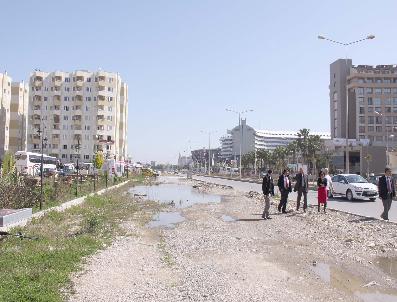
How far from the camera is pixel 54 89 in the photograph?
10862cm

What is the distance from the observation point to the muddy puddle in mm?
7774

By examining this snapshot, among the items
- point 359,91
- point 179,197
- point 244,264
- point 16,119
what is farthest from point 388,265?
point 359,91

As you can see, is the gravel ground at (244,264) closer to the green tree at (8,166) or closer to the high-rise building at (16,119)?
the green tree at (8,166)

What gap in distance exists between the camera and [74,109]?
357ft

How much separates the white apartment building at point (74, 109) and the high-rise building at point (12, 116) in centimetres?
509

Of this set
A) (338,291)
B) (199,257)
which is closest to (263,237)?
(199,257)

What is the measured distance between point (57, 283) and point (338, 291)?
178 inches

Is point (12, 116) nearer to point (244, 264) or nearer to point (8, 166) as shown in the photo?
point (8, 166)

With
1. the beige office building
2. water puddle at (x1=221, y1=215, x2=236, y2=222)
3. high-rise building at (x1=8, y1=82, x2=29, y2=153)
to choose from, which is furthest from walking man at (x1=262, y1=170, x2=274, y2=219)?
the beige office building

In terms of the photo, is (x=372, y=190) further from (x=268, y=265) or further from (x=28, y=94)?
(x=28, y=94)

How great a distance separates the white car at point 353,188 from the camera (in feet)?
91.5

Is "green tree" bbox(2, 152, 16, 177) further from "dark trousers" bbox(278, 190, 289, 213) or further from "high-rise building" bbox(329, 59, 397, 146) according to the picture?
"high-rise building" bbox(329, 59, 397, 146)

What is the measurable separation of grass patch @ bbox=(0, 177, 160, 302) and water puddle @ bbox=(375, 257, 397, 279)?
6.02 m

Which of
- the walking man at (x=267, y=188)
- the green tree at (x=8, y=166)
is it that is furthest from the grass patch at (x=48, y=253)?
the green tree at (x=8, y=166)
